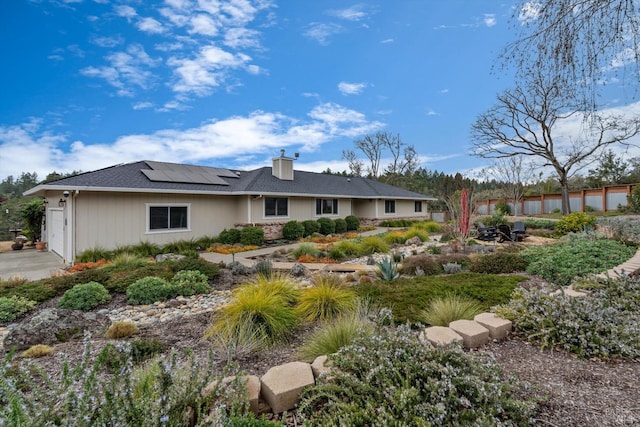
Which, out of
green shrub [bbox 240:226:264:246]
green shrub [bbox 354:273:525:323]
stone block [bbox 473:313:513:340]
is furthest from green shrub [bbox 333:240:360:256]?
stone block [bbox 473:313:513:340]

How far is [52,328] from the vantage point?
11.7 ft

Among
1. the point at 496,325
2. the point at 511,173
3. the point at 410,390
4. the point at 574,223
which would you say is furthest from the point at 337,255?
the point at 511,173

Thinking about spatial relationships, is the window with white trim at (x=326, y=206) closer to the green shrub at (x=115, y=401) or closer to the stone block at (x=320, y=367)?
the stone block at (x=320, y=367)

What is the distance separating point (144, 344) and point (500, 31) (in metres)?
5.29

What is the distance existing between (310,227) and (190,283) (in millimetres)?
9597

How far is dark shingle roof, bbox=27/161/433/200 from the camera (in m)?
9.77

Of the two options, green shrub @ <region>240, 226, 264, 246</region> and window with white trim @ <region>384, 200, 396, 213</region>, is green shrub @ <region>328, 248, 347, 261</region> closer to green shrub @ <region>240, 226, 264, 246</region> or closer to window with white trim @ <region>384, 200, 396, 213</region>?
green shrub @ <region>240, 226, 264, 246</region>

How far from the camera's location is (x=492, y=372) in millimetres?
1895

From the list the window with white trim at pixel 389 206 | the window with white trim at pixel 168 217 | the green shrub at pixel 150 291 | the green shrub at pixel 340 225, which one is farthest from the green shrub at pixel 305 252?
the window with white trim at pixel 389 206

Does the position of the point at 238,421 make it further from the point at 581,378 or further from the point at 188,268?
the point at 188,268

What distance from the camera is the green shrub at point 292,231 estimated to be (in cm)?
1431

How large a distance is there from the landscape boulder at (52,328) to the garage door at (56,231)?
8005mm

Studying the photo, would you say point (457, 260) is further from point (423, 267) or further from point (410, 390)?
point (410, 390)

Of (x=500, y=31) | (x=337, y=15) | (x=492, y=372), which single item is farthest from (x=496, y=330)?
(x=337, y=15)
